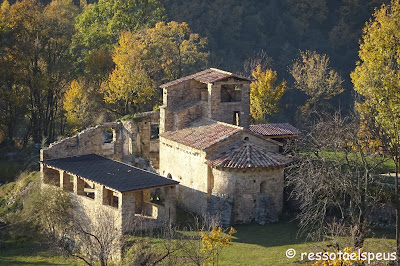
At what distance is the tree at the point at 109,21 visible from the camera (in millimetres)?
69562

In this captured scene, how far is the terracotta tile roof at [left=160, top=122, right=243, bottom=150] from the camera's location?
41562 mm

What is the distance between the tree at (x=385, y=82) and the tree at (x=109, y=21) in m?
29.2

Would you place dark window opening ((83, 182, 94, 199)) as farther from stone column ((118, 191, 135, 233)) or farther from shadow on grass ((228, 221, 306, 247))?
shadow on grass ((228, 221, 306, 247))

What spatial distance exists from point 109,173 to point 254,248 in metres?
9.61

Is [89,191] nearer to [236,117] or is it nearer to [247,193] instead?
[236,117]

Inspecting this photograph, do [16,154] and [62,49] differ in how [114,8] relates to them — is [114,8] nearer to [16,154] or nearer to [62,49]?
[62,49]

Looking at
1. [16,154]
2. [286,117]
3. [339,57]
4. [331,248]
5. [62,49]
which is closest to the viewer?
[331,248]

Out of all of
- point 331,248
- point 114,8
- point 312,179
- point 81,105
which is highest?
point 114,8

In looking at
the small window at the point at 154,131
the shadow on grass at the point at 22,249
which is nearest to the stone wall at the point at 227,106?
the small window at the point at 154,131

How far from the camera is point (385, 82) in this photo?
37.7 meters

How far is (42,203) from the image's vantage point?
43375 mm

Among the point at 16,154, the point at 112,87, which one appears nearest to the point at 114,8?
the point at 112,87

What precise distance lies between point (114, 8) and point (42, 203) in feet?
103

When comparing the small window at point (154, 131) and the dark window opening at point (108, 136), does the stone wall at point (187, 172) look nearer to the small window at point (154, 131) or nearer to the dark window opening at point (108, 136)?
the small window at point (154, 131)
